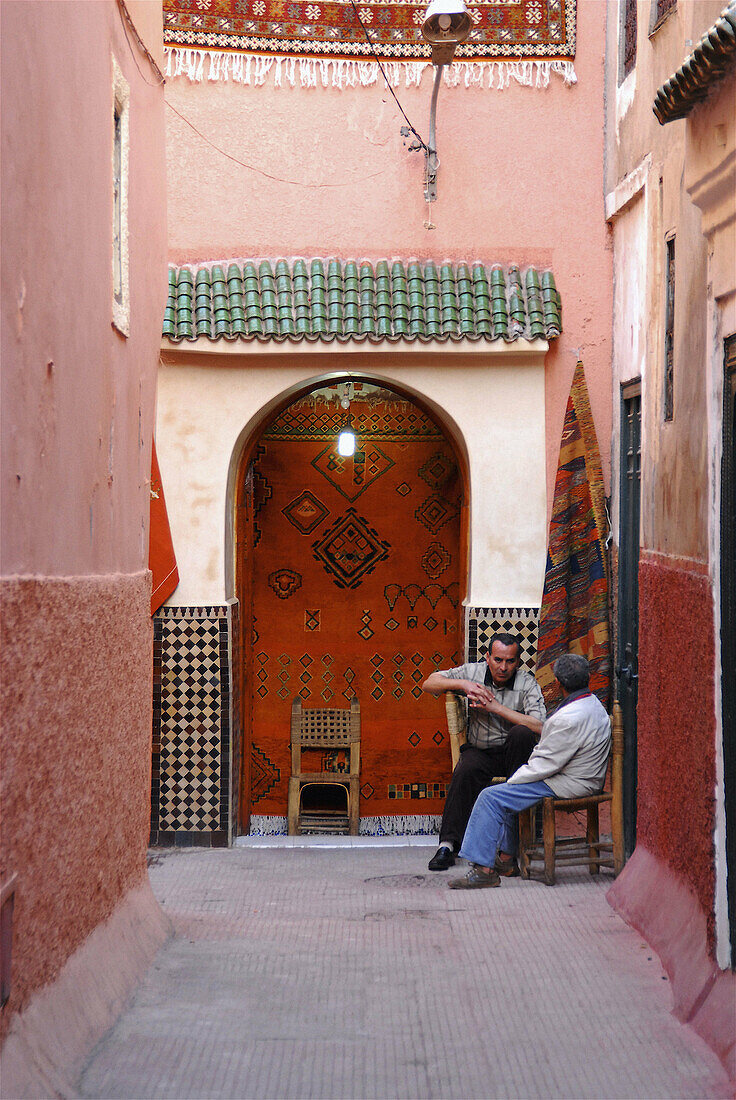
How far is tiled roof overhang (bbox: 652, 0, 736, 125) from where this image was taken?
3904 mm

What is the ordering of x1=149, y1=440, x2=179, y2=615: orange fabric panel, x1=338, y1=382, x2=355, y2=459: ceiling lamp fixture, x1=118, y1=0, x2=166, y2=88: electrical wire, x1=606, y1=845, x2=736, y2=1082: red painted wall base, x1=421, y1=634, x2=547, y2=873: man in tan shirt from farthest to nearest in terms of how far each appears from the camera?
x1=338, y1=382, x2=355, y2=459: ceiling lamp fixture, x1=149, y1=440, x2=179, y2=615: orange fabric panel, x1=421, y1=634, x2=547, y2=873: man in tan shirt, x1=118, y1=0, x2=166, y2=88: electrical wire, x1=606, y1=845, x2=736, y2=1082: red painted wall base

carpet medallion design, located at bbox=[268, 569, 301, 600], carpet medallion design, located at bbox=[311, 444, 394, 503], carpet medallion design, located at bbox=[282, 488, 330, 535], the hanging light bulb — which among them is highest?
the hanging light bulb

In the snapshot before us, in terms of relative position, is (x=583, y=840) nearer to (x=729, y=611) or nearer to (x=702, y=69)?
(x=729, y=611)

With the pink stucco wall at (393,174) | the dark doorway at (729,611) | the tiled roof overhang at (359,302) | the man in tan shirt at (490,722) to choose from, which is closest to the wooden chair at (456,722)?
the man in tan shirt at (490,722)

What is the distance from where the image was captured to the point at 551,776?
6.69 meters

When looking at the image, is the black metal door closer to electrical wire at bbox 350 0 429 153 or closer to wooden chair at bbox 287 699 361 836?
electrical wire at bbox 350 0 429 153

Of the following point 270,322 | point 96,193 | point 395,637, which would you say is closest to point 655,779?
point 96,193

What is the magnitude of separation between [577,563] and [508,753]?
133 cm

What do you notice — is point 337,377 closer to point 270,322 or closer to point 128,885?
point 270,322

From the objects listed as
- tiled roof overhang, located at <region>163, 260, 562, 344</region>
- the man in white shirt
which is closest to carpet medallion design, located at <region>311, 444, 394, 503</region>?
tiled roof overhang, located at <region>163, 260, 562, 344</region>

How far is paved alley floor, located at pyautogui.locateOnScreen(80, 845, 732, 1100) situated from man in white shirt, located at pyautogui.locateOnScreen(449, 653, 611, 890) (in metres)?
0.24

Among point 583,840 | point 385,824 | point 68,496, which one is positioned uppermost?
point 68,496

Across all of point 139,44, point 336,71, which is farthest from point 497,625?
point 139,44

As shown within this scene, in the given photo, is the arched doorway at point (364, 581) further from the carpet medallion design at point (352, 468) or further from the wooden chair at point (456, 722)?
the wooden chair at point (456, 722)
